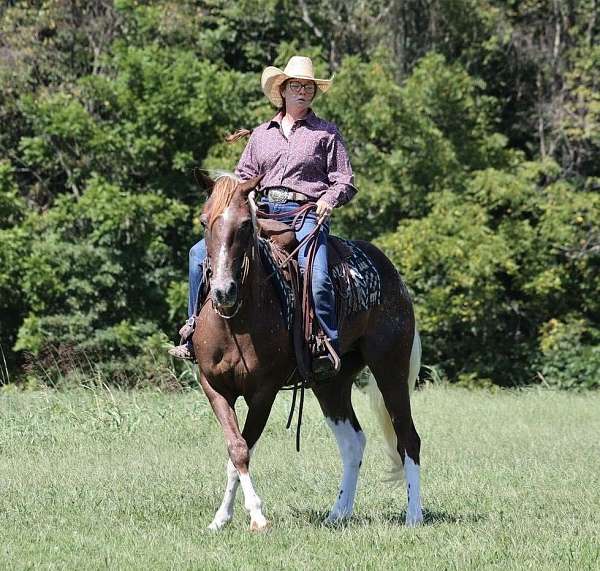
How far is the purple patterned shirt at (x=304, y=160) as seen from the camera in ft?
27.3

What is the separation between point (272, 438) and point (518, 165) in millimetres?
15801

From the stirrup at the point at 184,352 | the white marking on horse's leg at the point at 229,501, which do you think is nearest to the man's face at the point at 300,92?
the stirrup at the point at 184,352

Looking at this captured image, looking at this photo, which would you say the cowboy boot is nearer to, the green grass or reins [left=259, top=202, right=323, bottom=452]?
reins [left=259, top=202, right=323, bottom=452]

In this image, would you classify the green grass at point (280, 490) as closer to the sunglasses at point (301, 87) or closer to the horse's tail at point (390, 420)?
the horse's tail at point (390, 420)

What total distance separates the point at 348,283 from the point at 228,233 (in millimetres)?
1553

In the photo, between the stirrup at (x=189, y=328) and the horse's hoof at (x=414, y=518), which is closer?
the stirrup at (x=189, y=328)

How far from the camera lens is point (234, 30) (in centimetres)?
2853

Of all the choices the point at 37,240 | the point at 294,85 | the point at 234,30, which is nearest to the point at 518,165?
the point at 234,30

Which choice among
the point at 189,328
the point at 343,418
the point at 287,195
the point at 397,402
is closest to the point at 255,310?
the point at 189,328

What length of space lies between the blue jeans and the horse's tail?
45.8 inches

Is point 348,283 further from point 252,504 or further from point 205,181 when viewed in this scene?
point 252,504

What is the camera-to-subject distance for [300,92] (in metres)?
8.51

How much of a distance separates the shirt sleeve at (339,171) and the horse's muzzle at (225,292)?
1570 millimetres

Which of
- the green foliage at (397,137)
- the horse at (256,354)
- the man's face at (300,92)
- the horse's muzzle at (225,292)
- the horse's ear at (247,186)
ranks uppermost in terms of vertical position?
the man's face at (300,92)
